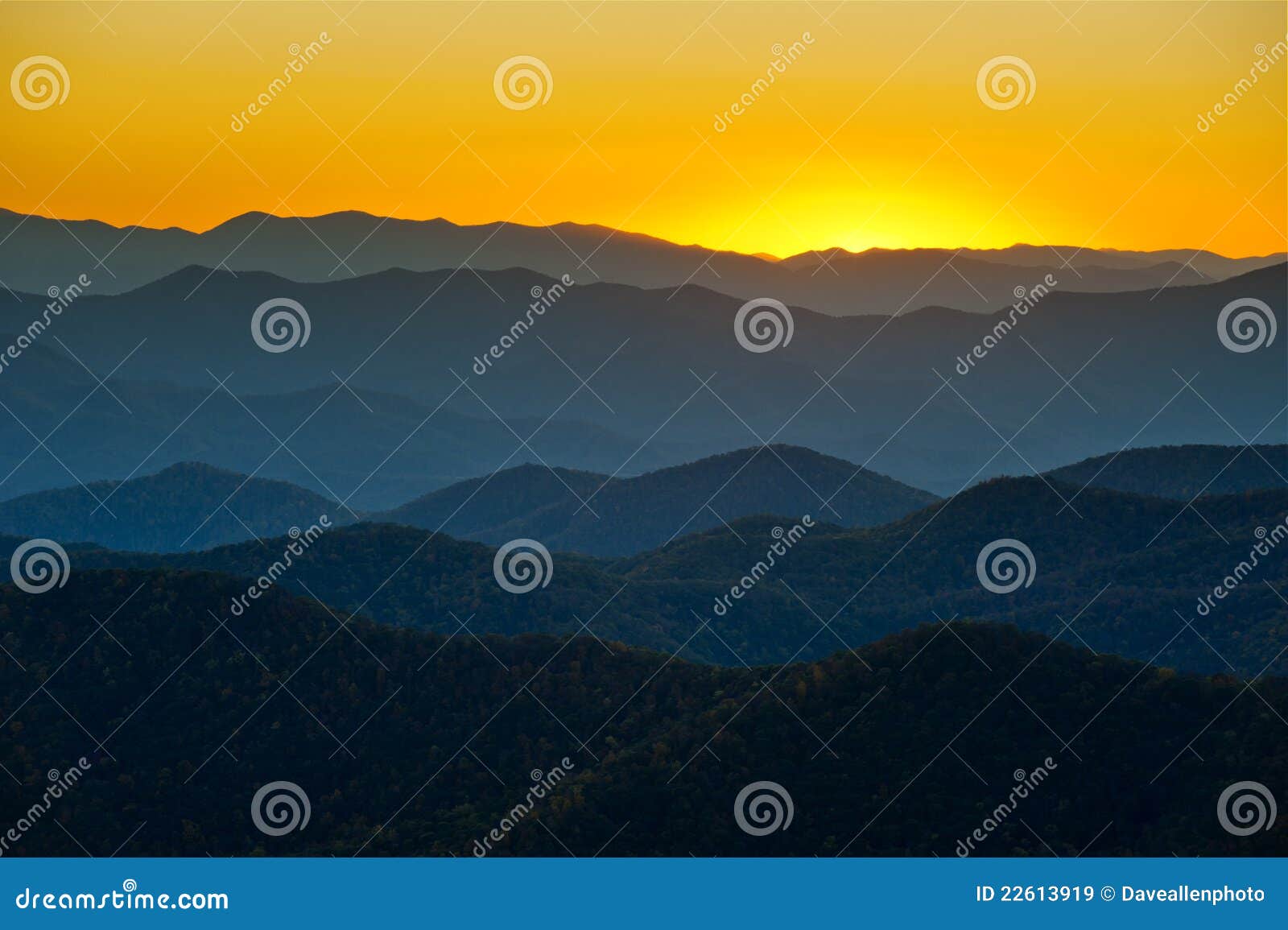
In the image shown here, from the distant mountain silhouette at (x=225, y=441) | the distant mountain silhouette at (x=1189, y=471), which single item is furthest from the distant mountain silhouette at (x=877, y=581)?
the distant mountain silhouette at (x=225, y=441)

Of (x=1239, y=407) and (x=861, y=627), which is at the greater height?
(x=1239, y=407)

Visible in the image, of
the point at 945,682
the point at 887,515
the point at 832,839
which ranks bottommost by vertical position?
the point at 832,839

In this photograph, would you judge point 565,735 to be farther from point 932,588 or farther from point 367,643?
point 932,588

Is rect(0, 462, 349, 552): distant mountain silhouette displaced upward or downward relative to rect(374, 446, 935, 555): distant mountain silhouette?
downward

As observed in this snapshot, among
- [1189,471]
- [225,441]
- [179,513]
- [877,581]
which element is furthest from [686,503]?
[225,441]

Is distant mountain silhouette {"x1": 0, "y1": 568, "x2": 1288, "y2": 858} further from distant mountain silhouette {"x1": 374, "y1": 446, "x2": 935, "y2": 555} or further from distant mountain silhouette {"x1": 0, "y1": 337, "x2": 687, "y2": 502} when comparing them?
distant mountain silhouette {"x1": 0, "y1": 337, "x2": 687, "y2": 502}

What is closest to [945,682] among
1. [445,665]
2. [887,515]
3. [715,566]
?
[445,665]

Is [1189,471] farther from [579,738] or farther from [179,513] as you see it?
[179,513]

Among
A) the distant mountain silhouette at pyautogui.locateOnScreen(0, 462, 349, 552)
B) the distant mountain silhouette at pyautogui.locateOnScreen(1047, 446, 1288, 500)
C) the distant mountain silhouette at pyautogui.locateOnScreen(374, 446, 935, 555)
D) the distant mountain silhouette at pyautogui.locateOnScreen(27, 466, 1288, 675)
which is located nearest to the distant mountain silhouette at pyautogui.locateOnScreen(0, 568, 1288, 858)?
the distant mountain silhouette at pyautogui.locateOnScreen(27, 466, 1288, 675)
